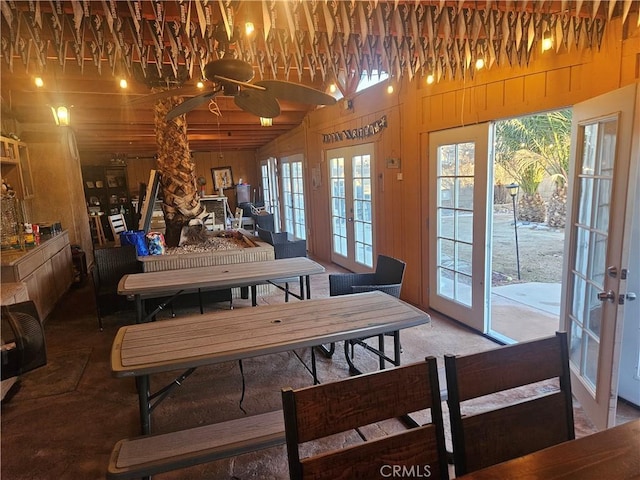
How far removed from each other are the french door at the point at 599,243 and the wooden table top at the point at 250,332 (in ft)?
3.29

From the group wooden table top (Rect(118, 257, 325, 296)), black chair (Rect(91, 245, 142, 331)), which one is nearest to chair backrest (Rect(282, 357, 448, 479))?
wooden table top (Rect(118, 257, 325, 296))

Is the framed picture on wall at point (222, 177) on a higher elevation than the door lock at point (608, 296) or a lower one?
higher

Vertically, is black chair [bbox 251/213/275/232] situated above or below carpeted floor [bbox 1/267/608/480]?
above

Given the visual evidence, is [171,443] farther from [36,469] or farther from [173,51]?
[173,51]

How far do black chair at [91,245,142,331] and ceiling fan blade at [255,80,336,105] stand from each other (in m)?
2.90

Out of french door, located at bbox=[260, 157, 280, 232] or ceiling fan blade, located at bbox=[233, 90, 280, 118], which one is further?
french door, located at bbox=[260, 157, 280, 232]

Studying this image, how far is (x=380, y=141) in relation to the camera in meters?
4.81

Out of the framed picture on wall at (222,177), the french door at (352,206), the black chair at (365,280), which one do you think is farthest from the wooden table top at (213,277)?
the framed picture on wall at (222,177)

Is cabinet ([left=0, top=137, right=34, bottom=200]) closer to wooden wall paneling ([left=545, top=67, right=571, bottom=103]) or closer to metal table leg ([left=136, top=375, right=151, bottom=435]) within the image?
metal table leg ([left=136, top=375, right=151, bottom=435])

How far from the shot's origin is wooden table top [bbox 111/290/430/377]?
1.80 m

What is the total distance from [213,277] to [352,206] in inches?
122

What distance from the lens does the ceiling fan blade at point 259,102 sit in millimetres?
2219

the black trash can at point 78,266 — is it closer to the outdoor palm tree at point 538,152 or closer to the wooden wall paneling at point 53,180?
the wooden wall paneling at point 53,180

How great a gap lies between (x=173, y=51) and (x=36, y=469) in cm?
256
